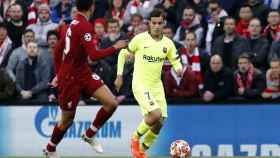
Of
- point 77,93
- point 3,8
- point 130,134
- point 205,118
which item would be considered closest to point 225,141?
point 205,118

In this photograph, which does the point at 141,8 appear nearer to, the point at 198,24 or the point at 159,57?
the point at 198,24

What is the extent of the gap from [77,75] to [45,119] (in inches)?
168

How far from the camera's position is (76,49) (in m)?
14.0

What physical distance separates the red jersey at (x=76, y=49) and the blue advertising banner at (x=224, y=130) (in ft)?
12.6

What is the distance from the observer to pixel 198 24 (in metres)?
19.0

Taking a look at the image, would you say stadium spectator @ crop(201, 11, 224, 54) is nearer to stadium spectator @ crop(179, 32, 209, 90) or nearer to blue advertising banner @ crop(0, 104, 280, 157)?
stadium spectator @ crop(179, 32, 209, 90)

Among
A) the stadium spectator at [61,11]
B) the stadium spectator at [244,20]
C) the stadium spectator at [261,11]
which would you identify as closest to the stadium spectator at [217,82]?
the stadium spectator at [244,20]

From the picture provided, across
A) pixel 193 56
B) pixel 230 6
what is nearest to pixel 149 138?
pixel 193 56

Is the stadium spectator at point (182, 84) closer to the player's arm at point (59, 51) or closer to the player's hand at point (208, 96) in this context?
the player's hand at point (208, 96)

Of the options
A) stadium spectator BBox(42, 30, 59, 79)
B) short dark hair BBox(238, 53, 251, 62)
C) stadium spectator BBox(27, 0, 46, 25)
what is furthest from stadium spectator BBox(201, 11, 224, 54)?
stadium spectator BBox(27, 0, 46, 25)

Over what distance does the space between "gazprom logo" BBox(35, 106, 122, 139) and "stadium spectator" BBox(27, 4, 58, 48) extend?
165 centimetres

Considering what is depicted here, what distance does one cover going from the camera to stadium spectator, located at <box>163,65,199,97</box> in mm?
17625

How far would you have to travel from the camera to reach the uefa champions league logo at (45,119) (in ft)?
59.8

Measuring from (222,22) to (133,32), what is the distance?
1636 mm
